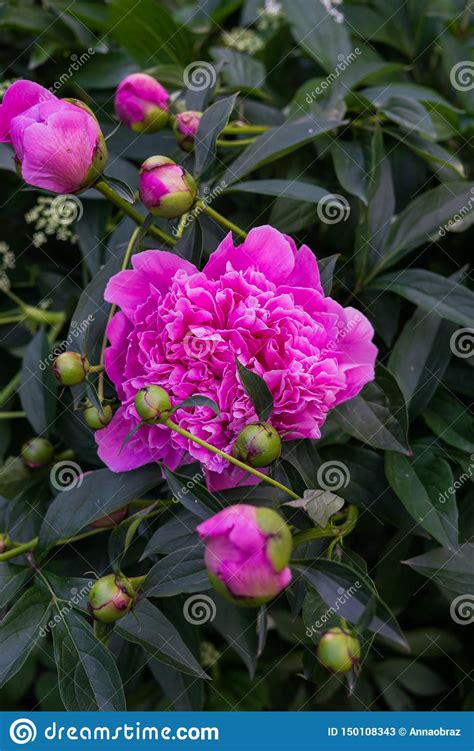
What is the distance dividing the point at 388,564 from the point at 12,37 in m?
0.79

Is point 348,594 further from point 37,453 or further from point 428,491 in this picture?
point 37,453

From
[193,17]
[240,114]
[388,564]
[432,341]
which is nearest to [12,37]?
[193,17]

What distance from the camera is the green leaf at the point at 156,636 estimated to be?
58 cm

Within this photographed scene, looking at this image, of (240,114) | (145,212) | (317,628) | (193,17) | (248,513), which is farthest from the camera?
(193,17)

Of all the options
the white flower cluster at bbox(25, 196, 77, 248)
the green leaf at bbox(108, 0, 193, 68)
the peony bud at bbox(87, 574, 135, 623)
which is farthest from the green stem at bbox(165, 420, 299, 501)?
the green leaf at bbox(108, 0, 193, 68)

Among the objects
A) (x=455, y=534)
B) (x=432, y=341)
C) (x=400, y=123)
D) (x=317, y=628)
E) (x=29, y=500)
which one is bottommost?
(x=29, y=500)

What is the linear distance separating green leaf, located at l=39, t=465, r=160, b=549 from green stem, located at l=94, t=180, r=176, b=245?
0.61 feet

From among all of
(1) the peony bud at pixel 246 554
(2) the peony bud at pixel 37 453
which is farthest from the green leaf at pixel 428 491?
(2) the peony bud at pixel 37 453

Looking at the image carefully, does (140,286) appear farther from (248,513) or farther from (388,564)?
(388,564)

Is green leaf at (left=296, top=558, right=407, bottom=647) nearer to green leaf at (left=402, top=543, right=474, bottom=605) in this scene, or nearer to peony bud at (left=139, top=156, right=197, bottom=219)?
green leaf at (left=402, top=543, right=474, bottom=605)

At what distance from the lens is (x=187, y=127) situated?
0.65 meters

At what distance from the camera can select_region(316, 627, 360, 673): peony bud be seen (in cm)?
46

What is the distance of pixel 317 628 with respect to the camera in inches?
22.5

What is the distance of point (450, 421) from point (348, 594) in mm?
257
